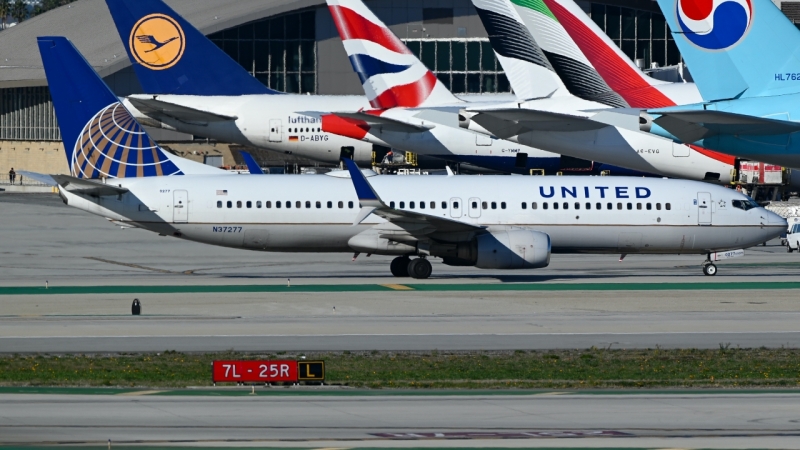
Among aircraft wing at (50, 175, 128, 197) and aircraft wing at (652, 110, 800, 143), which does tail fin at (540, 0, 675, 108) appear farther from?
aircraft wing at (50, 175, 128, 197)

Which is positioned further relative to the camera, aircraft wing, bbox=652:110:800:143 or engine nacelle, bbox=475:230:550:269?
engine nacelle, bbox=475:230:550:269

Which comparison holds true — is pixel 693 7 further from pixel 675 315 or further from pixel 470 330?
pixel 470 330

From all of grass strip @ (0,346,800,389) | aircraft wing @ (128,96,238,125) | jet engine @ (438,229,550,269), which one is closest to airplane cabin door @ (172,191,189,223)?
jet engine @ (438,229,550,269)

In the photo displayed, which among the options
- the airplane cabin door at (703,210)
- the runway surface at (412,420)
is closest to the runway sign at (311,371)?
the runway surface at (412,420)

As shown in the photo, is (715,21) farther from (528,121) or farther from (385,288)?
(385,288)

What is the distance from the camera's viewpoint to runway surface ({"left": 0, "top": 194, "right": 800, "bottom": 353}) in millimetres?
25000

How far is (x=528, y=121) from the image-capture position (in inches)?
1476

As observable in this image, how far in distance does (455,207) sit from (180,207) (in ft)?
28.5

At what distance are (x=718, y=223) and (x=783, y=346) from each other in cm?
1424

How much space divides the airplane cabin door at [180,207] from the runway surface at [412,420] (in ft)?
61.5

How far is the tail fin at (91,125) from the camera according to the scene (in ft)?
122

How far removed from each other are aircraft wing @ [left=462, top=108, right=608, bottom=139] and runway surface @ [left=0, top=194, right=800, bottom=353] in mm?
4816

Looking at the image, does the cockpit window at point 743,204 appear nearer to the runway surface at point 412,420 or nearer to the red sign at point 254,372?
the runway surface at point 412,420

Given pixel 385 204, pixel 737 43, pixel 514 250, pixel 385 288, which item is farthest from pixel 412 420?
pixel 385 204
